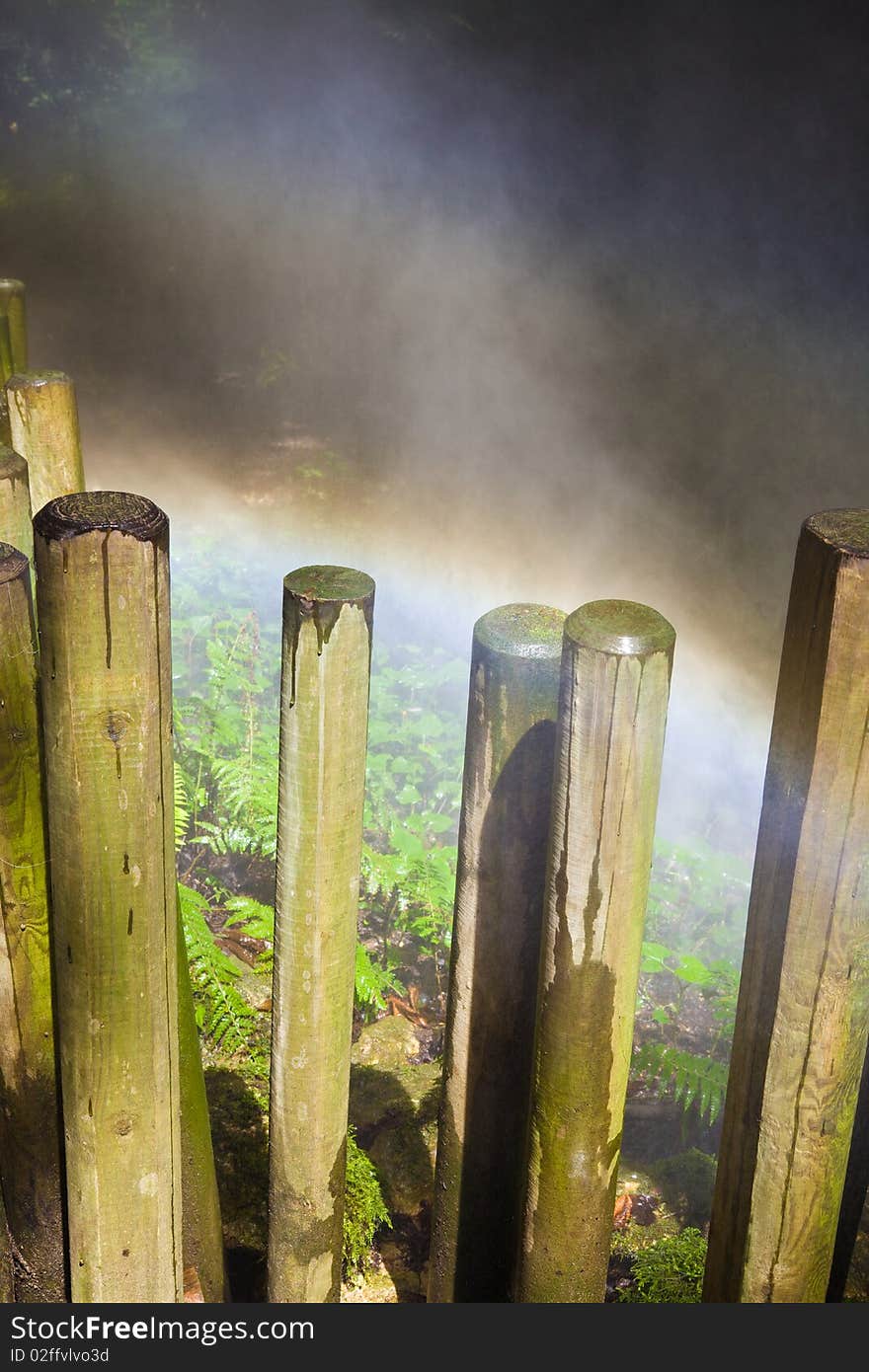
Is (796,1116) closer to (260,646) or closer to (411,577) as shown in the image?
(260,646)

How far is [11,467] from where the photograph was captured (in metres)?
2.50

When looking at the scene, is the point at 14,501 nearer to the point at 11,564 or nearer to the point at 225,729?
the point at 11,564

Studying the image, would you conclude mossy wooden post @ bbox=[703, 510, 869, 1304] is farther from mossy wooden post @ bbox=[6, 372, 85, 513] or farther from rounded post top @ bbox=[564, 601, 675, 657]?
mossy wooden post @ bbox=[6, 372, 85, 513]

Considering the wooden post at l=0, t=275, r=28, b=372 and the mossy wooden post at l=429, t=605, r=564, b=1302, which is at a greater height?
the wooden post at l=0, t=275, r=28, b=372

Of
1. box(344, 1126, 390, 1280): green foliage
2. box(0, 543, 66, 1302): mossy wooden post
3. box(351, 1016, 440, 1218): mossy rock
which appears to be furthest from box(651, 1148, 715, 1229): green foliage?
box(0, 543, 66, 1302): mossy wooden post

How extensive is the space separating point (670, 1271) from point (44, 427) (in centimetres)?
265

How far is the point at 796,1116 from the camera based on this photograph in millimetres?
2225

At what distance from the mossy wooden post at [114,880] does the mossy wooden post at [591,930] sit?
649 mm

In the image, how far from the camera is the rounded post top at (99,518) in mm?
1866

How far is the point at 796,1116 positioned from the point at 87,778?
134 centimetres

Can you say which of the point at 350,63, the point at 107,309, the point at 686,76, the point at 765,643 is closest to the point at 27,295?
the point at 107,309

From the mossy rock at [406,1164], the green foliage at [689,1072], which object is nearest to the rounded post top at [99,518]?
the mossy rock at [406,1164]

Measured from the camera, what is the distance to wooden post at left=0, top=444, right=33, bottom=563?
249cm

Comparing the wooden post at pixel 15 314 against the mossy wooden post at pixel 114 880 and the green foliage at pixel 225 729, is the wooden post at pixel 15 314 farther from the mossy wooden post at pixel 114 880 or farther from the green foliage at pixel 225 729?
the mossy wooden post at pixel 114 880
